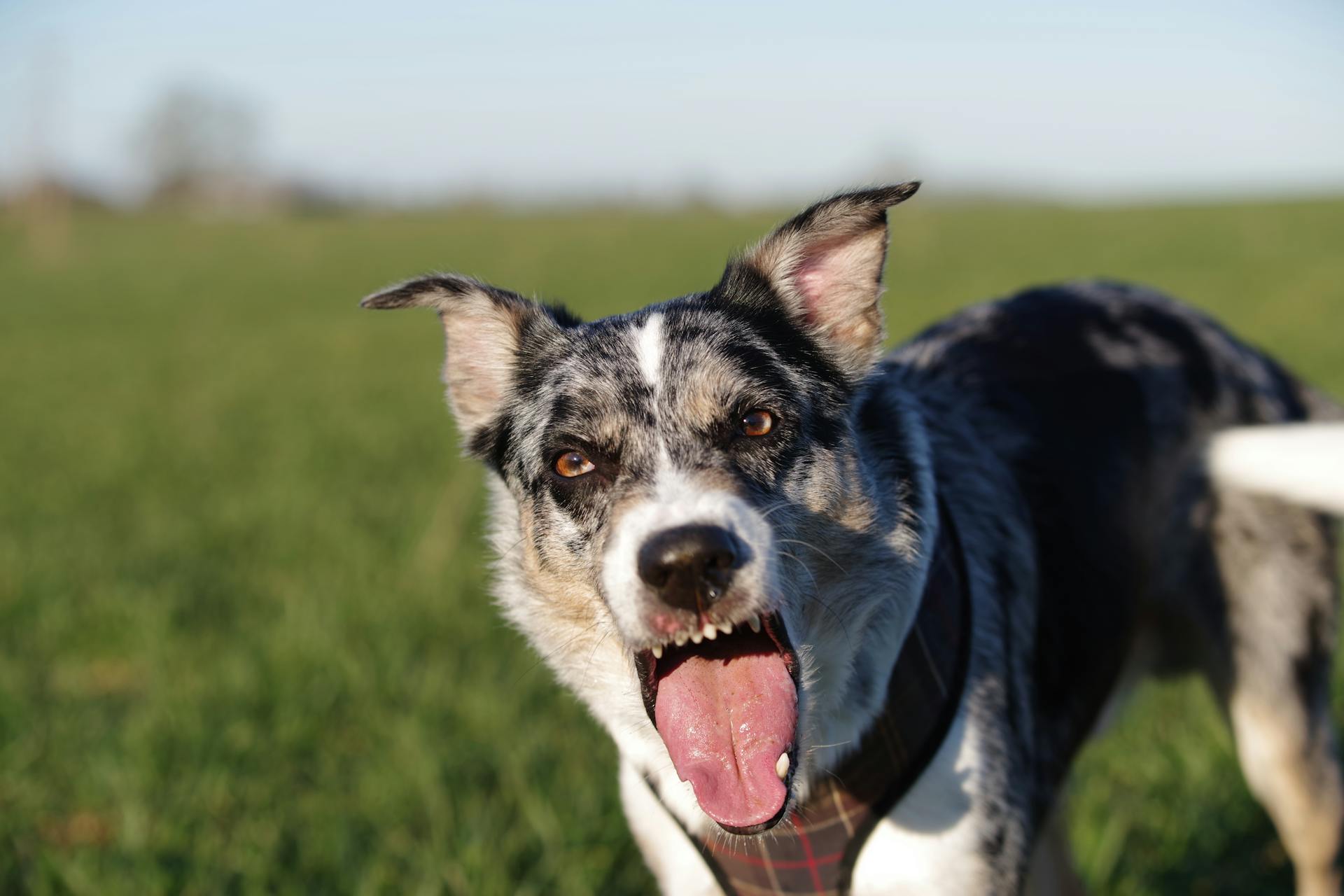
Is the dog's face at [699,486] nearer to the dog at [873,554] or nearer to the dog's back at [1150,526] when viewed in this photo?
the dog at [873,554]

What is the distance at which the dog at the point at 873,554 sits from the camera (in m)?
2.64

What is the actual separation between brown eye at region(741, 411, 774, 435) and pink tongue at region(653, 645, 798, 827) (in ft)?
1.91

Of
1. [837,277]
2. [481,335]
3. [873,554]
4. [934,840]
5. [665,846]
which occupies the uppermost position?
[837,277]

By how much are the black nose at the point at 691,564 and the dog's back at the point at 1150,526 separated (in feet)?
3.91

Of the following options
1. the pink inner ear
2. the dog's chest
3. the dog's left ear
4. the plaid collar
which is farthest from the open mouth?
the pink inner ear

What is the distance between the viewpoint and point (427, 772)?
4754 millimetres

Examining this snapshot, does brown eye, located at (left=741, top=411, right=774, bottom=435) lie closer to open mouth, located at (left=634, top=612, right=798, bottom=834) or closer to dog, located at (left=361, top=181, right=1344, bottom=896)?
dog, located at (left=361, top=181, right=1344, bottom=896)

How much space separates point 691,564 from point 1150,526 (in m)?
2.06

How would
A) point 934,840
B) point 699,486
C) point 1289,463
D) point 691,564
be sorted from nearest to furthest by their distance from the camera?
point 691,564, point 699,486, point 934,840, point 1289,463

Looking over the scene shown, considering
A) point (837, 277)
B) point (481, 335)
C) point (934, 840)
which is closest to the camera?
point (934, 840)

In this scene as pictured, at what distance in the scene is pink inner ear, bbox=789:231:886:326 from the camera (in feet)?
10.4

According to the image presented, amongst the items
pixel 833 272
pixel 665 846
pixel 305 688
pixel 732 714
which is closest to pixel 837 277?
pixel 833 272

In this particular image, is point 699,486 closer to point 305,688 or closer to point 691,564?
point 691,564

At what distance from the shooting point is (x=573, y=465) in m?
2.97
